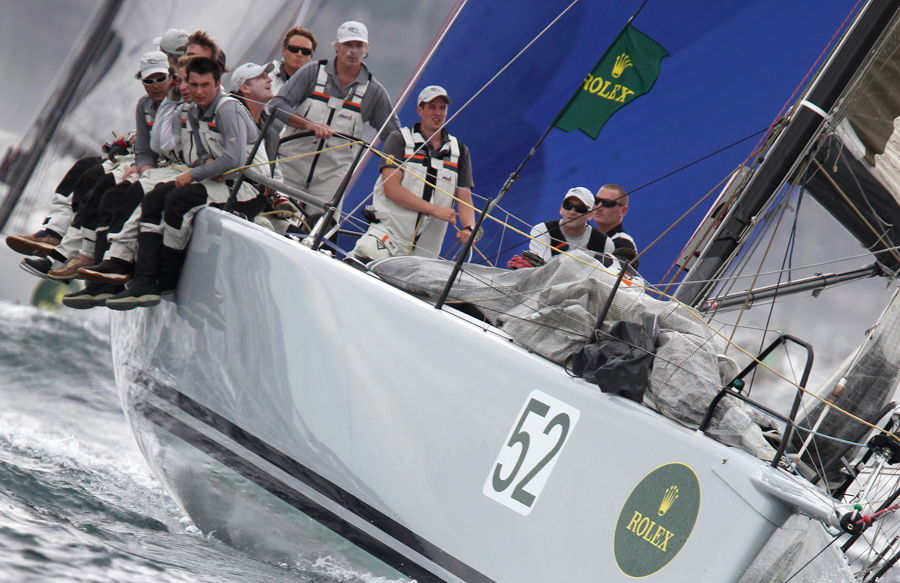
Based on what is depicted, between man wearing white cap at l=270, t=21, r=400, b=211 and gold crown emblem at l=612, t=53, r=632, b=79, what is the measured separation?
4.23 feet

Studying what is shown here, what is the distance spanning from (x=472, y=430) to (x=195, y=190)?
4.90 feet

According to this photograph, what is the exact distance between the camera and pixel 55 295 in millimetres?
7273

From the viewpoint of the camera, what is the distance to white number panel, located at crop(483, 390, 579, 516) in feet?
7.18

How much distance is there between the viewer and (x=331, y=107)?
3594mm

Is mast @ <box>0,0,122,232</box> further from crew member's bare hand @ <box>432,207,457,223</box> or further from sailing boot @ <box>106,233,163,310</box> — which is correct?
crew member's bare hand @ <box>432,207,457,223</box>

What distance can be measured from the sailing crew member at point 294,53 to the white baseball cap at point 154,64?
1.84ft

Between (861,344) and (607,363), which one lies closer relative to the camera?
(607,363)

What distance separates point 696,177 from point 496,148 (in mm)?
1154

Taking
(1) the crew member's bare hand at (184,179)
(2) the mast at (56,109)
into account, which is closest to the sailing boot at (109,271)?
(1) the crew member's bare hand at (184,179)

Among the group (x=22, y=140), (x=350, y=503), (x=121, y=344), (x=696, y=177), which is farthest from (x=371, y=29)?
(x=350, y=503)

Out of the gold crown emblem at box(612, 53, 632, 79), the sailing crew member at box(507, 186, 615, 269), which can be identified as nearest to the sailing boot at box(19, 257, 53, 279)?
the sailing crew member at box(507, 186, 615, 269)

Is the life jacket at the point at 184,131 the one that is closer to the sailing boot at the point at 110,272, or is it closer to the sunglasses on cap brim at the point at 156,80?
the sunglasses on cap brim at the point at 156,80

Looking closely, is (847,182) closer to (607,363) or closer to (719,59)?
(719,59)

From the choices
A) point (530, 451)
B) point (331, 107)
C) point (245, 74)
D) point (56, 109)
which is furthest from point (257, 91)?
point (56, 109)
